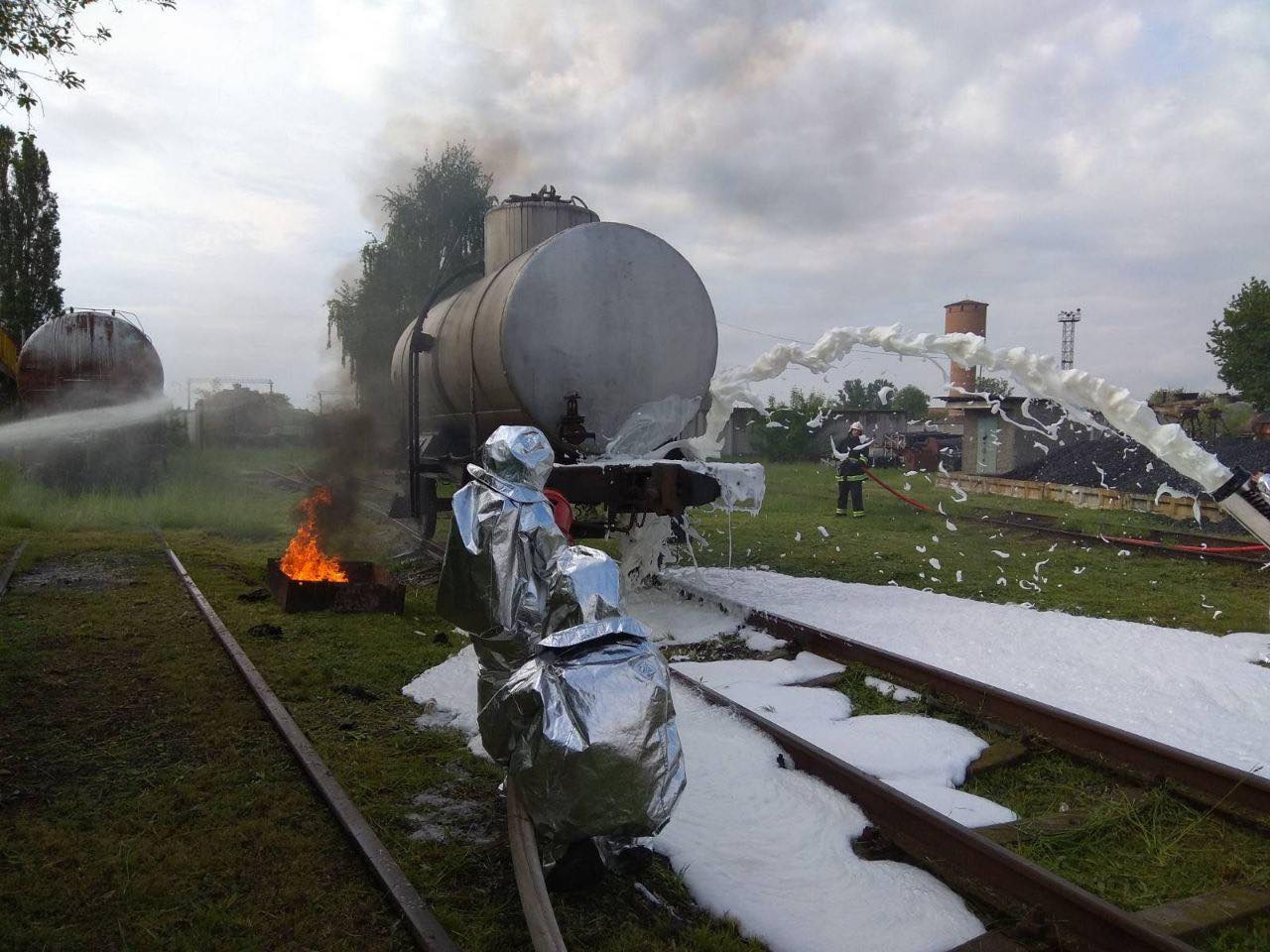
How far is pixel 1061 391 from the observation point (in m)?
6.53

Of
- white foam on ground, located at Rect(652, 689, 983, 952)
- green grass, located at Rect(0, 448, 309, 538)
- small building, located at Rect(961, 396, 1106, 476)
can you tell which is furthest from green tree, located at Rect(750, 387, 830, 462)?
white foam on ground, located at Rect(652, 689, 983, 952)

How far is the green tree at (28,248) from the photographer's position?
28.3m

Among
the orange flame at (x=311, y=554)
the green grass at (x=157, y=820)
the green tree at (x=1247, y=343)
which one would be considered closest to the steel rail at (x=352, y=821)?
the green grass at (x=157, y=820)

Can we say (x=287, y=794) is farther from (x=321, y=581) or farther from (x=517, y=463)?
(x=321, y=581)

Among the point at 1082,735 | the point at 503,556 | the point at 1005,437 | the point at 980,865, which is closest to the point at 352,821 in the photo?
the point at 503,556

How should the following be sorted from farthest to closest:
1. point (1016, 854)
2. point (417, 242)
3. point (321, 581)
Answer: point (417, 242) < point (321, 581) < point (1016, 854)

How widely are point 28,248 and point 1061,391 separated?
33062 mm

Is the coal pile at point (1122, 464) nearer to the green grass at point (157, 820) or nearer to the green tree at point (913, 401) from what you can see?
the green grass at point (157, 820)

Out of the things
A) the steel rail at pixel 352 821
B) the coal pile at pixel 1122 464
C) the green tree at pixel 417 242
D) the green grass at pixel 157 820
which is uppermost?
the green tree at pixel 417 242

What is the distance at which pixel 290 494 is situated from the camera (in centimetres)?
1981

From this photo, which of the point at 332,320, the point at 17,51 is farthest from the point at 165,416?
the point at 17,51

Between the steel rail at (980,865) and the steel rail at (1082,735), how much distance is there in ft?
4.45

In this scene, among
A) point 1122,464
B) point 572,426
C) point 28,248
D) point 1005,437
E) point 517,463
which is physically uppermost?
point 28,248

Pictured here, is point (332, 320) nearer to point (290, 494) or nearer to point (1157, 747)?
point (290, 494)
